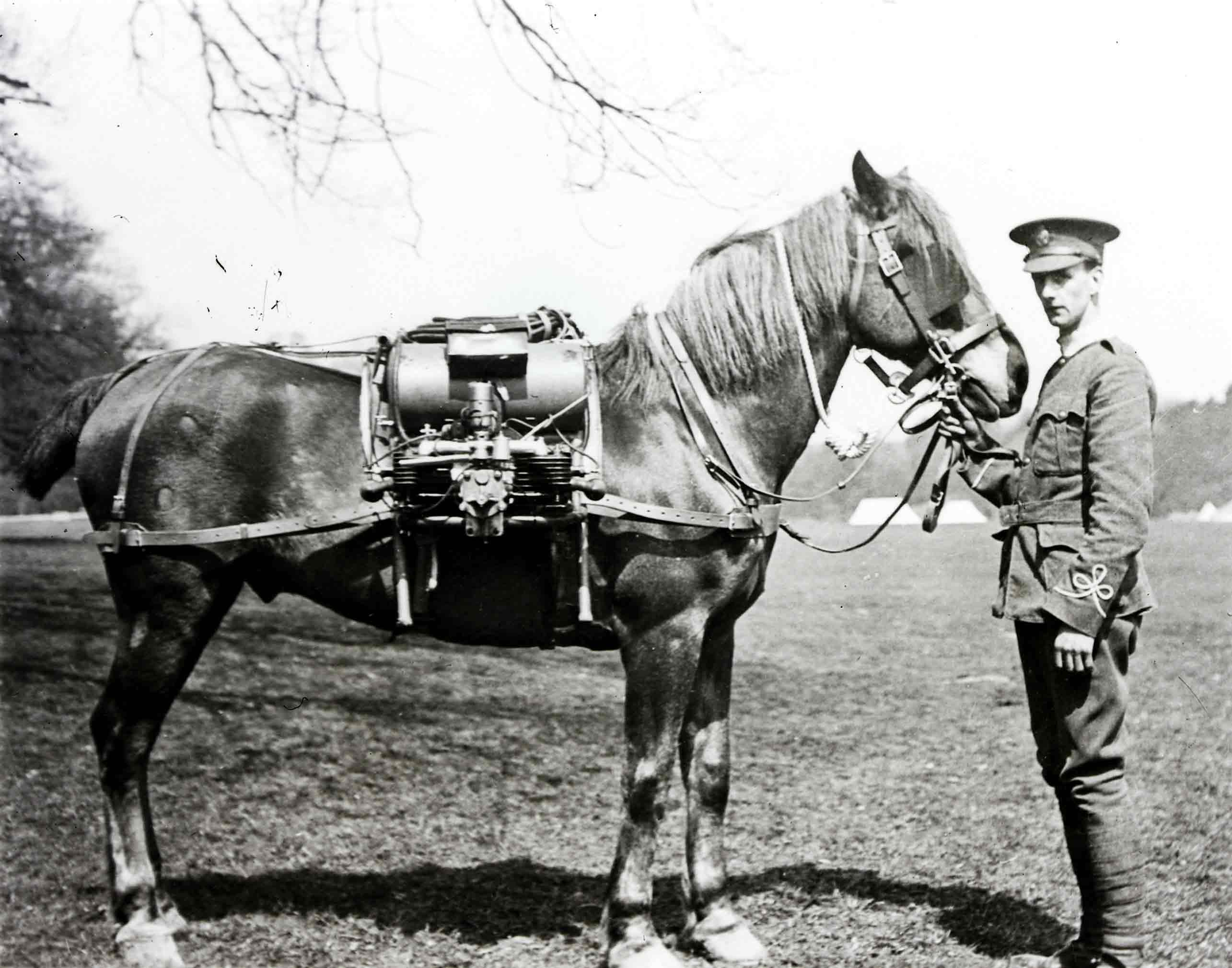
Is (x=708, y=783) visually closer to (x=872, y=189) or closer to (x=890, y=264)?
(x=890, y=264)

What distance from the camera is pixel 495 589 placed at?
381cm

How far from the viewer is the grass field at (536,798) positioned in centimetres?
403

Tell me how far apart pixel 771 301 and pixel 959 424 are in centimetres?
79

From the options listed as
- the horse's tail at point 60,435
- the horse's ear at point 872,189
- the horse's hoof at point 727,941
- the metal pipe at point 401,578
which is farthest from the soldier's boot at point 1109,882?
the horse's tail at point 60,435

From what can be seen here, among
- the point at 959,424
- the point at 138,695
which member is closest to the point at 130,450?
the point at 138,695

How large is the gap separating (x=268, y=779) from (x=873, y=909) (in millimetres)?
3594

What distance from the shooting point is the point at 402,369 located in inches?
145

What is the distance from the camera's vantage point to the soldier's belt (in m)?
3.47

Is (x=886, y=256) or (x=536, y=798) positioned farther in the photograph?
(x=536, y=798)

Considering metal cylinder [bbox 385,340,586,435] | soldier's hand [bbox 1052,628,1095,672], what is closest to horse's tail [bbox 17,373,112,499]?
metal cylinder [bbox 385,340,586,435]

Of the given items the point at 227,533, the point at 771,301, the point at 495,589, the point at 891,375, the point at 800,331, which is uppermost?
the point at 771,301

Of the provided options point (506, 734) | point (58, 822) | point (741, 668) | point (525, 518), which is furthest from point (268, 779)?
point (741, 668)

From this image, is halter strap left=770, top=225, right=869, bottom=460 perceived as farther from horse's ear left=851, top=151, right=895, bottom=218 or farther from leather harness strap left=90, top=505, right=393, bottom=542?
leather harness strap left=90, top=505, right=393, bottom=542

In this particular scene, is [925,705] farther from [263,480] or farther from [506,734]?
[263,480]
